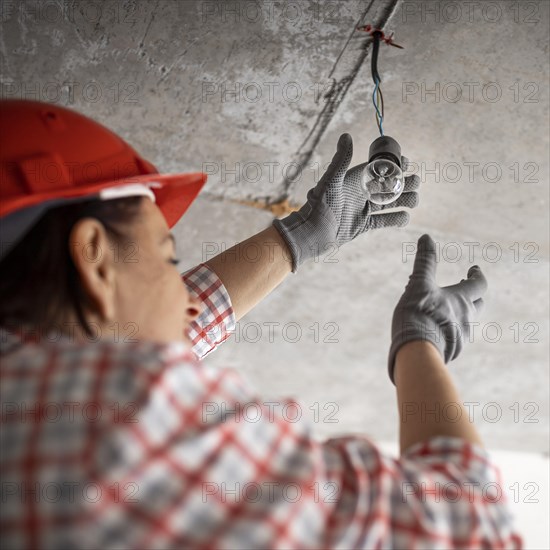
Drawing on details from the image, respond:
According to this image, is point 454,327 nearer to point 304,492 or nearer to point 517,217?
point 304,492

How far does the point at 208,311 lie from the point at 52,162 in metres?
0.66

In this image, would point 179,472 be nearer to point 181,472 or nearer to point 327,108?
point 181,472

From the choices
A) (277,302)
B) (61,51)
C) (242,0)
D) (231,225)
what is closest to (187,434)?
(242,0)

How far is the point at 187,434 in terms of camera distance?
940 mm

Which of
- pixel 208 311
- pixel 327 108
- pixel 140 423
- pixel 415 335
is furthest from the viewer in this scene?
pixel 327 108

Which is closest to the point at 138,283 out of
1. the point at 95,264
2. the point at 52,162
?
the point at 95,264

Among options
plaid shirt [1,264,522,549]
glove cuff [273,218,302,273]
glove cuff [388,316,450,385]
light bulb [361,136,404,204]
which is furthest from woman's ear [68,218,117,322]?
light bulb [361,136,404,204]

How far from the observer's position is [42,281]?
1.15 metres

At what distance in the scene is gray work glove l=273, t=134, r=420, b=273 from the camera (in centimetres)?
188

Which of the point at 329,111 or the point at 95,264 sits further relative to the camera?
the point at 329,111

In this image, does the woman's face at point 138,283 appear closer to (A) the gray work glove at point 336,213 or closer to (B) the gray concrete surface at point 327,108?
(A) the gray work glove at point 336,213

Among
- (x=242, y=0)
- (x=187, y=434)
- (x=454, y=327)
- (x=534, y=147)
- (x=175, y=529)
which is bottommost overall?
(x=175, y=529)

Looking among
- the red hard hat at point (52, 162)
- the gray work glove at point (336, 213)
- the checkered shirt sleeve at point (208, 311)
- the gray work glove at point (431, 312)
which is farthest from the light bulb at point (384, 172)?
the red hard hat at point (52, 162)

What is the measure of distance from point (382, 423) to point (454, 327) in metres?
2.86
